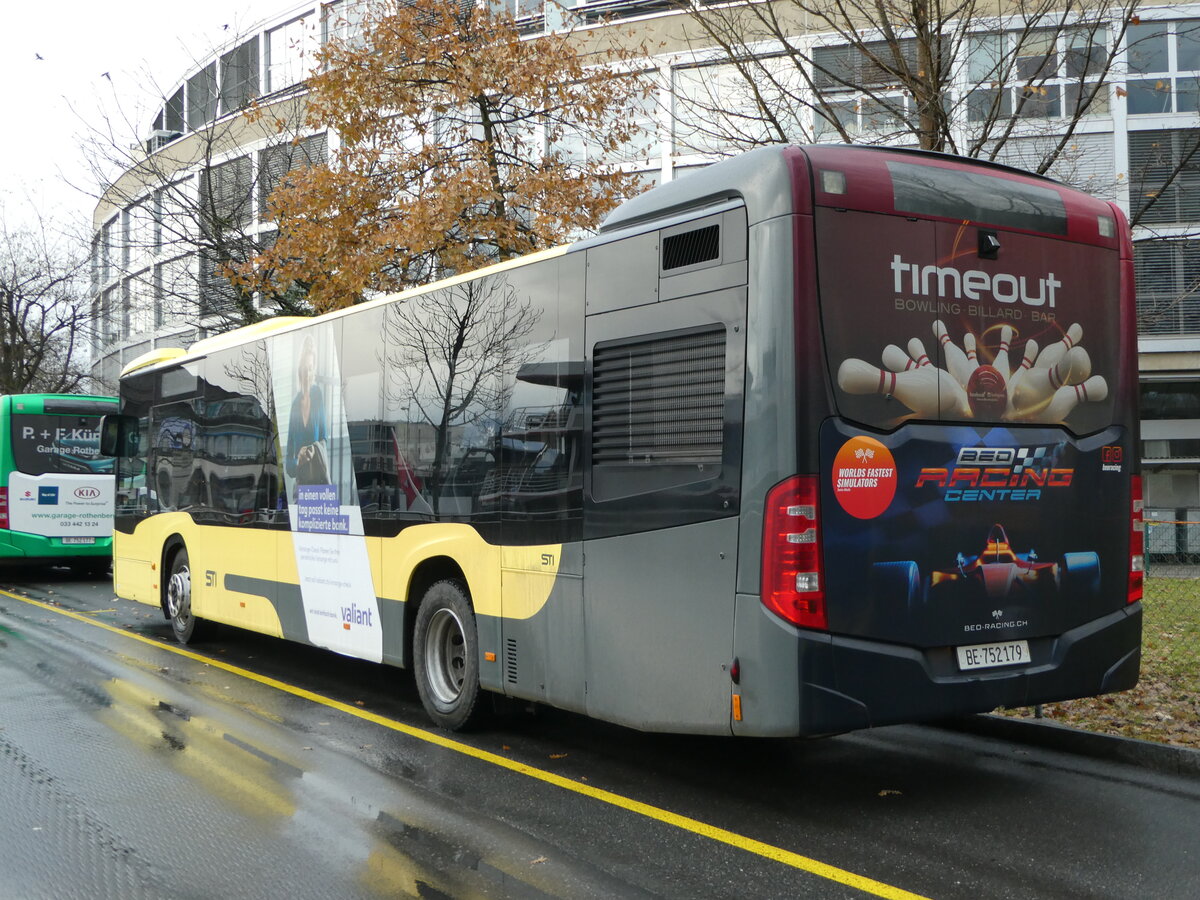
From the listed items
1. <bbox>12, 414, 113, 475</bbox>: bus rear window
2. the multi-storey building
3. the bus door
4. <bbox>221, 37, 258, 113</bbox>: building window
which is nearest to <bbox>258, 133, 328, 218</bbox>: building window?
the multi-storey building

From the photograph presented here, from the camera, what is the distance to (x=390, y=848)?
17.5ft

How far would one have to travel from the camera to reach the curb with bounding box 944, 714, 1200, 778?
653 cm

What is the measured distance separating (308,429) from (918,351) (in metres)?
5.74

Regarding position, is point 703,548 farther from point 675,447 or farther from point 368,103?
point 368,103

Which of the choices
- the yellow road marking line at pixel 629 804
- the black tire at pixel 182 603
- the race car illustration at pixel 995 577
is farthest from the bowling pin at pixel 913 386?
the black tire at pixel 182 603

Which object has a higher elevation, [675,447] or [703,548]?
[675,447]

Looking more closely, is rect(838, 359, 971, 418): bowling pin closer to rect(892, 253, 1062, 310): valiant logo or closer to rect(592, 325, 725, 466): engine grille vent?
rect(892, 253, 1062, 310): valiant logo

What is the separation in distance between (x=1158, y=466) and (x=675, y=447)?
27.4 metres

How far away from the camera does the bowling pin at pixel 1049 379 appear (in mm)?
5984

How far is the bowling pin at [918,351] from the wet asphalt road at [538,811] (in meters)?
2.24

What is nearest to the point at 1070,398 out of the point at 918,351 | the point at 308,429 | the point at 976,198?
the point at 918,351

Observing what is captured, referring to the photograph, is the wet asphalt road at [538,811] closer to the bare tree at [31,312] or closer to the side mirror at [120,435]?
the side mirror at [120,435]

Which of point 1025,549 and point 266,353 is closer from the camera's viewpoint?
point 1025,549

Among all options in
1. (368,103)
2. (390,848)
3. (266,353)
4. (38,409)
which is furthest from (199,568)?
(38,409)
